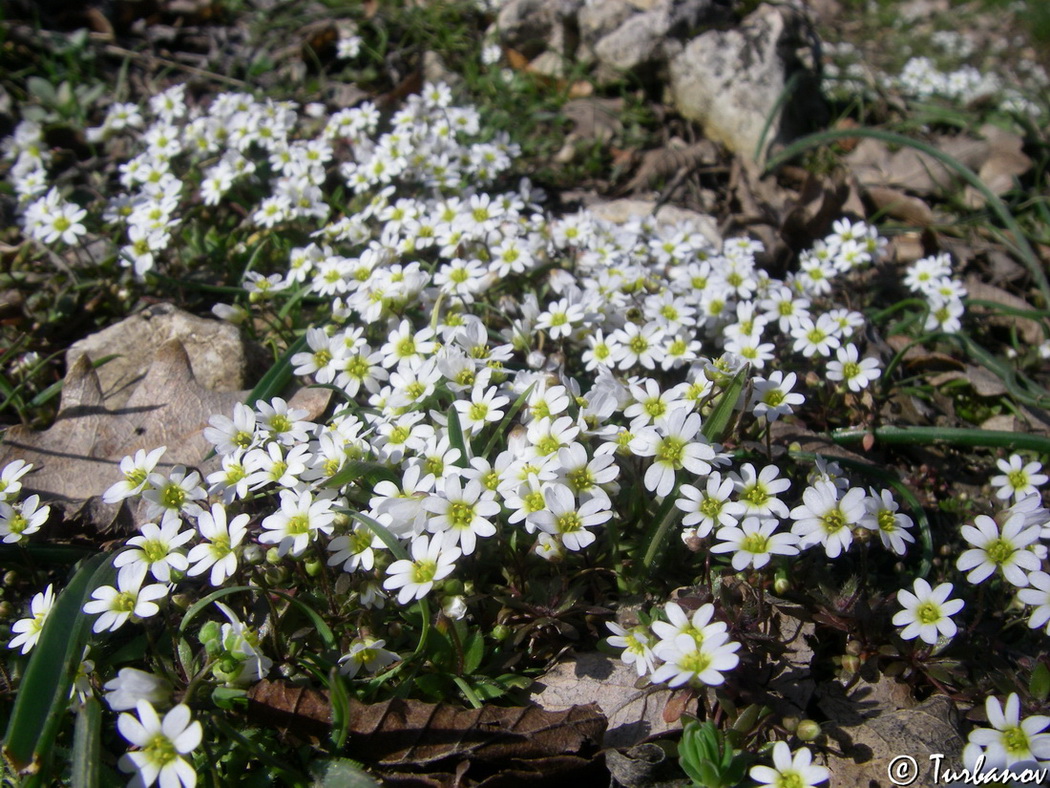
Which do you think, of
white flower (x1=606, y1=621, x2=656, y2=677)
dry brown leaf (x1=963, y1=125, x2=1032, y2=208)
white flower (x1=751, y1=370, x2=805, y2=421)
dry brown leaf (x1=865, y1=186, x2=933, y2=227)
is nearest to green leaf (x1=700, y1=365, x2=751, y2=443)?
white flower (x1=751, y1=370, x2=805, y2=421)

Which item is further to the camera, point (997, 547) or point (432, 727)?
point (997, 547)

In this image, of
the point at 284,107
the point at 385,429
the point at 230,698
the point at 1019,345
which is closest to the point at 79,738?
the point at 230,698

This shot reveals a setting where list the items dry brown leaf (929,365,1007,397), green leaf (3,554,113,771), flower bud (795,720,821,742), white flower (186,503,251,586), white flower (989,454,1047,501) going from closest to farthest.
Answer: green leaf (3,554,113,771) → flower bud (795,720,821,742) → white flower (186,503,251,586) → white flower (989,454,1047,501) → dry brown leaf (929,365,1007,397)

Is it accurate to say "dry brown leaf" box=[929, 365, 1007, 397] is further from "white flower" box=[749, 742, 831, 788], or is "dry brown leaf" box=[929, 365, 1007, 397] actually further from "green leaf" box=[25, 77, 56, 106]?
"green leaf" box=[25, 77, 56, 106]

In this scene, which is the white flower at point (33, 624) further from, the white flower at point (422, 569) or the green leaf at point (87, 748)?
the white flower at point (422, 569)

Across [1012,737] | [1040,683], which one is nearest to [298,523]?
[1012,737]

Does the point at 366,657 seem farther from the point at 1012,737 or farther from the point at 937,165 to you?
the point at 937,165

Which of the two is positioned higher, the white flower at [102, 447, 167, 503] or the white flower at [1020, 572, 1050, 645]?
the white flower at [102, 447, 167, 503]

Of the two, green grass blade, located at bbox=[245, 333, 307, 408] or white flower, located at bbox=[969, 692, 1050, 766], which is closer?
white flower, located at bbox=[969, 692, 1050, 766]
